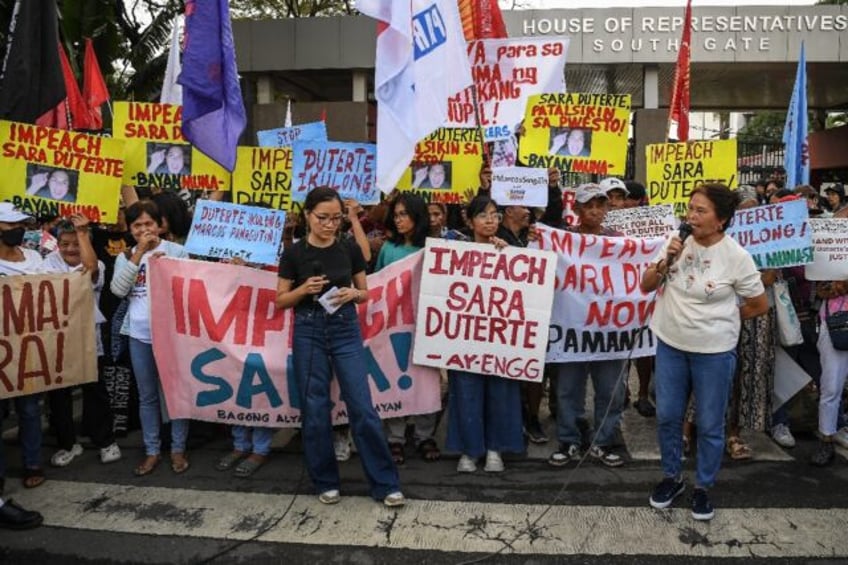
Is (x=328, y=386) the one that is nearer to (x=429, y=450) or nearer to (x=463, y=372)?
(x=463, y=372)

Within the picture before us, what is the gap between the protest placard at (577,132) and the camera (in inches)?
255

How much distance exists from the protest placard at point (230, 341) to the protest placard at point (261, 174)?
137 centimetres

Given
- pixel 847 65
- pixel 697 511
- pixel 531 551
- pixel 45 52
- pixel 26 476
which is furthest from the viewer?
pixel 847 65

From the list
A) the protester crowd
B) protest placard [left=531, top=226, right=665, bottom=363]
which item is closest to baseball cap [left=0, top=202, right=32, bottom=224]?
the protester crowd

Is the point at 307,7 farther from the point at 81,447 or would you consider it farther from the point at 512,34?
the point at 81,447

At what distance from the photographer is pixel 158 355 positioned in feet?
16.0

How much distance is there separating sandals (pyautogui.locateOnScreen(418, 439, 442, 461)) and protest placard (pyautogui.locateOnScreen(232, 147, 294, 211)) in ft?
7.87

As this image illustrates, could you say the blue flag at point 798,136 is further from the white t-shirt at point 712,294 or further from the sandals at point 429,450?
the sandals at point 429,450

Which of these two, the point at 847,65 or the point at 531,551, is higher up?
the point at 847,65

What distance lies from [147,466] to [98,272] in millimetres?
1480

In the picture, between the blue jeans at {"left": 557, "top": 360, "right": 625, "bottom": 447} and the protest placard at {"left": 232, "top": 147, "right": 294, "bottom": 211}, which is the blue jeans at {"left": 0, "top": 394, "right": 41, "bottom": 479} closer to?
the protest placard at {"left": 232, "top": 147, "right": 294, "bottom": 211}

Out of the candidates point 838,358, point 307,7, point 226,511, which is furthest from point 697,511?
point 307,7

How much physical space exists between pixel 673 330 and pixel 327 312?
2010 millimetres

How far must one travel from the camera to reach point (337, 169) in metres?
5.72
